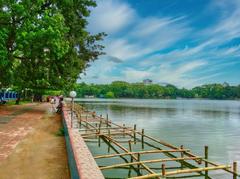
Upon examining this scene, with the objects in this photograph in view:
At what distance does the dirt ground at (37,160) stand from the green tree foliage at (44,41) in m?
11.1

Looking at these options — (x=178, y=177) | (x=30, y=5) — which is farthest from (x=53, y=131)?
(x=30, y=5)

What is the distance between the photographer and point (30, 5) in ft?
78.4

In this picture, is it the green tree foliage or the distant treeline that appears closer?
the green tree foliage

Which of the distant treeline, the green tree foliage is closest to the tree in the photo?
the distant treeline

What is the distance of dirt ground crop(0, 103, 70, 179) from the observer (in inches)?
339

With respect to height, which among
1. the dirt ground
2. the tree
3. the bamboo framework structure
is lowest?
the bamboo framework structure

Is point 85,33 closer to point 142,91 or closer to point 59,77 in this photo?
point 59,77

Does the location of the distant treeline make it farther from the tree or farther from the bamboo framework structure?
the bamboo framework structure

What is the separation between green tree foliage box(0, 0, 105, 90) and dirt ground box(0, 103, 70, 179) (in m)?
11.1

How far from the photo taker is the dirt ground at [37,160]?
28.3 ft

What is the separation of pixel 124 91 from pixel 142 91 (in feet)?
34.9

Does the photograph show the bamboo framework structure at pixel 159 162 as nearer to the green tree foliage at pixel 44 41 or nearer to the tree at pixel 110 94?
the green tree foliage at pixel 44 41

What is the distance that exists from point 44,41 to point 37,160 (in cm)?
1536

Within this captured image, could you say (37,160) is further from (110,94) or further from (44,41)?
(110,94)
